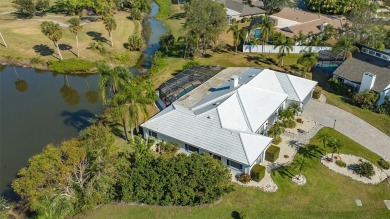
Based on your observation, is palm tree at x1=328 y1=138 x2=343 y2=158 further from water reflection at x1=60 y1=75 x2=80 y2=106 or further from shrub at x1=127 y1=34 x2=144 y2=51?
shrub at x1=127 y1=34 x2=144 y2=51

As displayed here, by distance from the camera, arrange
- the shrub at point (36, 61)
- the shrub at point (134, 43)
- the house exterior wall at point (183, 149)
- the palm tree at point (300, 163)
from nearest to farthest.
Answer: the house exterior wall at point (183, 149), the palm tree at point (300, 163), the shrub at point (36, 61), the shrub at point (134, 43)

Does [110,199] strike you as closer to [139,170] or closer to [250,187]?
[139,170]

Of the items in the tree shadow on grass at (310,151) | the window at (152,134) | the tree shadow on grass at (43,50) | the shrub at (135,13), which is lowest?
the tree shadow on grass at (310,151)

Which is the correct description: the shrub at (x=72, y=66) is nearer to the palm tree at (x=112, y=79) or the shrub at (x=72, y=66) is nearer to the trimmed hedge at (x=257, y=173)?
the palm tree at (x=112, y=79)

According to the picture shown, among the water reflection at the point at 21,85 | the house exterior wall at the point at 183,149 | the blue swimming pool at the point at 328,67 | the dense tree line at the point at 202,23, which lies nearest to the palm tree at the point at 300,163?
the house exterior wall at the point at 183,149

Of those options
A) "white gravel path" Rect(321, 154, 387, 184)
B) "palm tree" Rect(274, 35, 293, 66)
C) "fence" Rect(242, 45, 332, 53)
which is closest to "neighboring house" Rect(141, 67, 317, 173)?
"white gravel path" Rect(321, 154, 387, 184)

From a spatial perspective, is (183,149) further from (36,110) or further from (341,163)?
(36,110)
